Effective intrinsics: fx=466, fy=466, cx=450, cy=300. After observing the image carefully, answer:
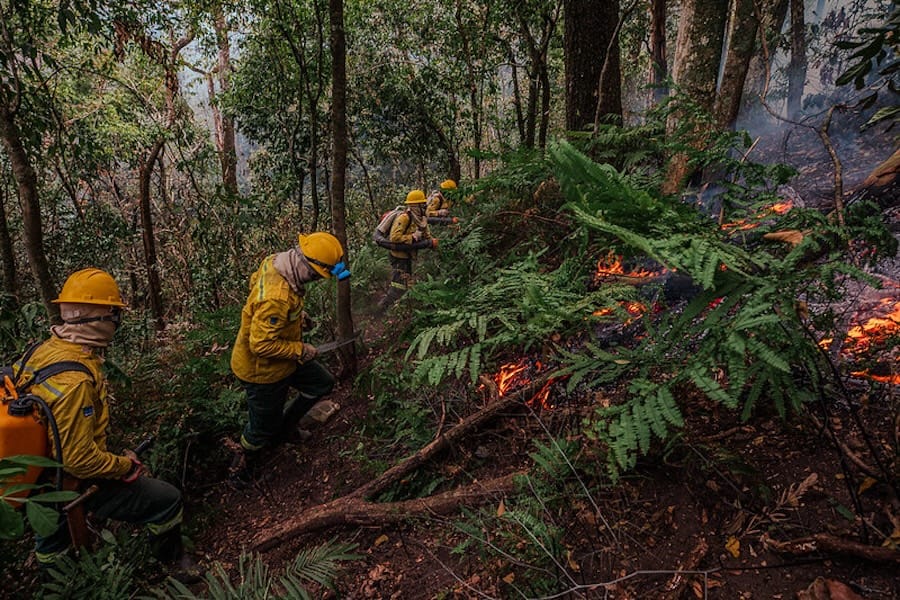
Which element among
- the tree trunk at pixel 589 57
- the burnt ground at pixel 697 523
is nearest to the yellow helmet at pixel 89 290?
the burnt ground at pixel 697 523

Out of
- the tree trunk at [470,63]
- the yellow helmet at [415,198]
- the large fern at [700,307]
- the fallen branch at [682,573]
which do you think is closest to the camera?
the large fern at [700,307]

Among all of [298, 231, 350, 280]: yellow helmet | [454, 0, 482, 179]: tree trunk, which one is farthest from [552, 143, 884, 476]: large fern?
[454, 0, 482, 179]: tree trunk

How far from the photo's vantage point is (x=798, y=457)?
7.13 ft

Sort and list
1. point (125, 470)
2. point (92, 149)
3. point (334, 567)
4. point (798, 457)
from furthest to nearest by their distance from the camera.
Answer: point (92, 149) → point (125, 470) → point (334, 567) → point (798, 457)

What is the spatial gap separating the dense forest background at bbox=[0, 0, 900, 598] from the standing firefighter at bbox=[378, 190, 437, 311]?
0.75m

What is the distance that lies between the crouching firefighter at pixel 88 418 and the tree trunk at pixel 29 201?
1587 millimetres

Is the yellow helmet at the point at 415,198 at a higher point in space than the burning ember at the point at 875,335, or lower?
higher

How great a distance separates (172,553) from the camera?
3.79 metres

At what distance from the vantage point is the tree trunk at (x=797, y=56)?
9000mm

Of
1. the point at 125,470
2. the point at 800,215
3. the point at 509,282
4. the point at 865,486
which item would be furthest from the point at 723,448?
the point at 125,470

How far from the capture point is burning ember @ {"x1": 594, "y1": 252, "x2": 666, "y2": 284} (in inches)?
126

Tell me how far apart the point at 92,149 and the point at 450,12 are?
7.66 m

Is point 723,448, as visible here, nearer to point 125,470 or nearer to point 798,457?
point 798,457

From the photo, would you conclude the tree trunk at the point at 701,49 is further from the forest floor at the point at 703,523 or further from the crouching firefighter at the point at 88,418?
the crouching firefighter at the point at 88,418
